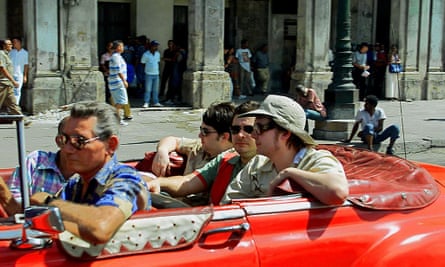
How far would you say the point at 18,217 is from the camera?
2.87 metres

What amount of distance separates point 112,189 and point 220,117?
1.88 metres

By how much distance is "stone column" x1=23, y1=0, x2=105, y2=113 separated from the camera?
47.6 feet

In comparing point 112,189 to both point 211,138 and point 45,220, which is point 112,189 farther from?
point 211,138

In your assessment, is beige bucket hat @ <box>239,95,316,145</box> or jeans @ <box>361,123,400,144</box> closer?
beige bucket hat @ <box>239,95,316,145</box>

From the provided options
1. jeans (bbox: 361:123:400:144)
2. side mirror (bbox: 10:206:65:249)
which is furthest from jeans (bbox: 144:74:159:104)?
side mirror (bbox: 10:206:65:249)

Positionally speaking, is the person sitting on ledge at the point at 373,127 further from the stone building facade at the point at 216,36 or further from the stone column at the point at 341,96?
the stone building facade at the point at 216,36

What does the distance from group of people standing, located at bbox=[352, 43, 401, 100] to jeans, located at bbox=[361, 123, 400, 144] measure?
865cm

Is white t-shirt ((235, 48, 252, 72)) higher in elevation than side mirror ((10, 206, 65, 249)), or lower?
higher

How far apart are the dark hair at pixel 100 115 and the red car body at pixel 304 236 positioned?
0.44 metres

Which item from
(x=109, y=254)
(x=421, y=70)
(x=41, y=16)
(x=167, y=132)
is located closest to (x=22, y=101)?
(x=41, y=16)

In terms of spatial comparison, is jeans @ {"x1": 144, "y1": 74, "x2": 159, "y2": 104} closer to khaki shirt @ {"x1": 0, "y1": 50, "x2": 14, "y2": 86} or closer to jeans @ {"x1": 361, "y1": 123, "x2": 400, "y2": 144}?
khaki shirt @ {"x1": 0, "y1": 50, "x2": 14, "y2": 86}

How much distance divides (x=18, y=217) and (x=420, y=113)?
1553cm

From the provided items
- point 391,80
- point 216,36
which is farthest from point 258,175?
point 391,80

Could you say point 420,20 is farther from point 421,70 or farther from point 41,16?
point 41,16
